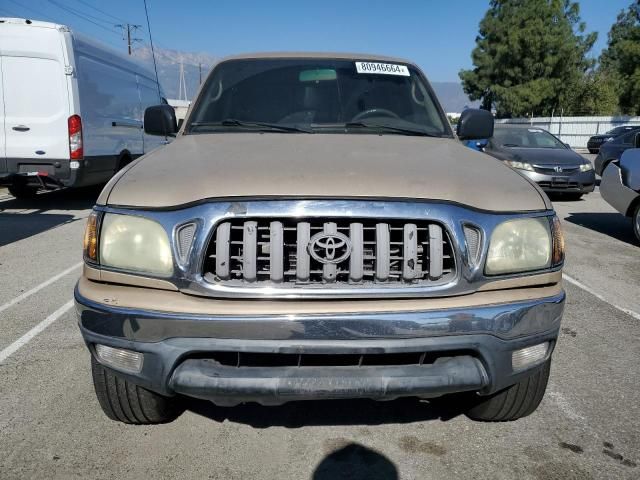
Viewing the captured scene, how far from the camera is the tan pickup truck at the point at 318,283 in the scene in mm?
2047

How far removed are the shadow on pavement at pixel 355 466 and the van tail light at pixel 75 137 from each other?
7624 millimetres

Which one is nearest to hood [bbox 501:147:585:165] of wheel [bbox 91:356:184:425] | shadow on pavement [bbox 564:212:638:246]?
shadow on pavement [bbox 564:212:638:246]

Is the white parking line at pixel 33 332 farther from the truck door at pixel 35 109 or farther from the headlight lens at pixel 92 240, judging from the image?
the truck door at pixel 35 109

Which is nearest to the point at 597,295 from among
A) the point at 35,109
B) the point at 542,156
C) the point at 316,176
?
the point at 316,176

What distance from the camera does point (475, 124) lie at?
3936 millimetres

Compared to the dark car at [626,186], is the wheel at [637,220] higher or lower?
lower

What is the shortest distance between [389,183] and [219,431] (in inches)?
59.0

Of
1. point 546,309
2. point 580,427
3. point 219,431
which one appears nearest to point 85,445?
point 219,431

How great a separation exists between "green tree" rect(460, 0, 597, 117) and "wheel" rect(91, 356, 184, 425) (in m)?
48.2

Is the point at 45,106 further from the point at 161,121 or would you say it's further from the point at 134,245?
the point at 134,245

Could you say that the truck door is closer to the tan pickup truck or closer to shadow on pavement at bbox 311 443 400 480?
the tan pickup truck

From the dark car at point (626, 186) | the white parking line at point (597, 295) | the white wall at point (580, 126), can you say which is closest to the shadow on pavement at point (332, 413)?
the white parking line at point (597, 295)

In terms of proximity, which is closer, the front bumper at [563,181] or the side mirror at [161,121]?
the side mirror at [161,121]

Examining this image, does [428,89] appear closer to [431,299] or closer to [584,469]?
[431,299]
